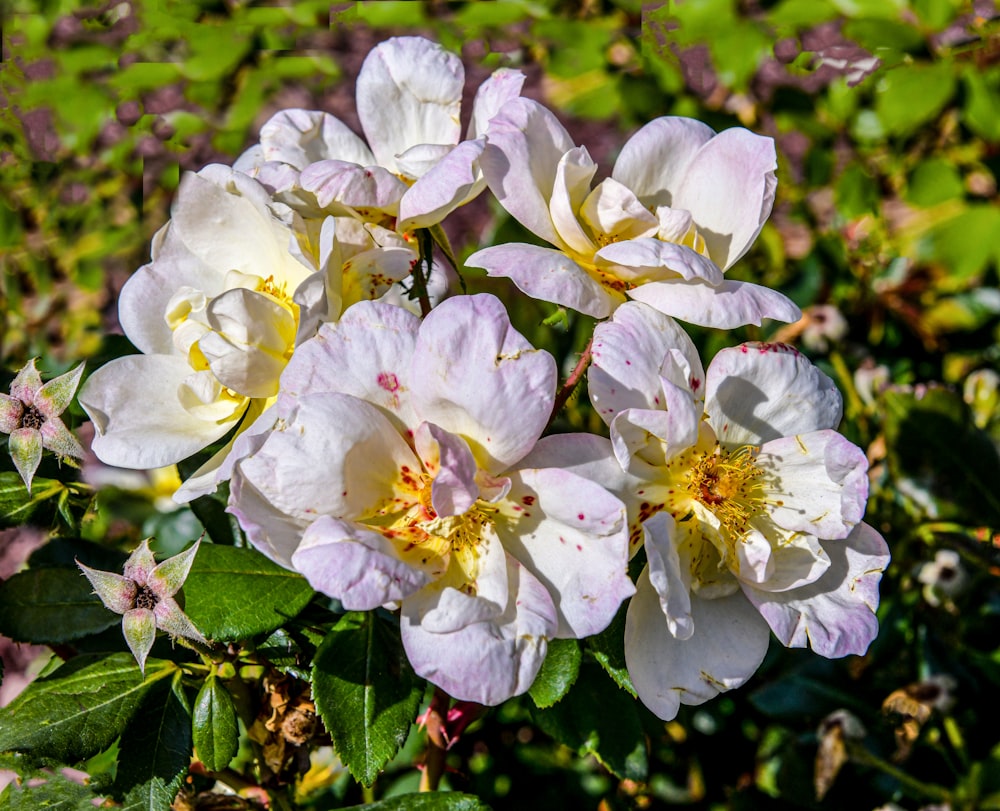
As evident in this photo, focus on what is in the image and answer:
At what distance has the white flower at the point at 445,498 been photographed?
643mm

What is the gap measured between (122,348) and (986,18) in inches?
80.1

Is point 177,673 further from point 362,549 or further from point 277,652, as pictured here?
point 362,549

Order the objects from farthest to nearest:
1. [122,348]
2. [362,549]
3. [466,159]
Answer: [122,348] → [466,159] → [362,549]

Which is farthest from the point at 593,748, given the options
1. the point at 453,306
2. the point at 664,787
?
the point at 664,787

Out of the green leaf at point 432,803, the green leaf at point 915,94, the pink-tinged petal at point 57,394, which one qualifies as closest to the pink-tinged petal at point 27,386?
the pink-tinged petal at point 57,394

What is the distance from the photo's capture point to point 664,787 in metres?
1.42

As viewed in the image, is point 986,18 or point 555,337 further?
point 986,18

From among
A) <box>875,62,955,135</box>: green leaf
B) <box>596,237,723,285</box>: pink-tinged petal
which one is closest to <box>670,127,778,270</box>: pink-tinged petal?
<box>596,237,723,285</box>: pink-tinged petal

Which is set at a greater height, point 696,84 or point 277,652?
point 277,652

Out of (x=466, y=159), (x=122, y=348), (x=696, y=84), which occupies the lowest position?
(x=696, y=84)

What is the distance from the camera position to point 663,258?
0.72 metres

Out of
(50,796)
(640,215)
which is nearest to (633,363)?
(640,215)

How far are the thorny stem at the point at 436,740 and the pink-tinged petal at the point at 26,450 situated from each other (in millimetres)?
399

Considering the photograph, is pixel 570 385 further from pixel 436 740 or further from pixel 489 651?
pixel 436 740
